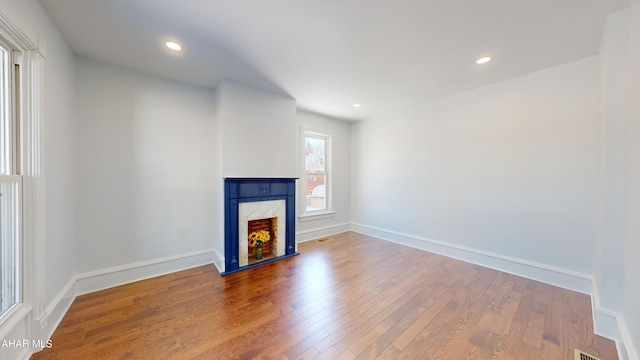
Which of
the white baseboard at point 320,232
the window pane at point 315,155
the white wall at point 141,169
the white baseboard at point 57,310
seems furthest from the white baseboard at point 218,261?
the window pane at point 315,155

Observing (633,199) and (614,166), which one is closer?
(633,199)

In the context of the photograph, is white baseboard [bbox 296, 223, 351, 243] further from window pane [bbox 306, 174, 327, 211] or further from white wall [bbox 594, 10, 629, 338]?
white wall [bbox 594, 10, 629, 338]

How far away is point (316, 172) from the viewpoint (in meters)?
4.68

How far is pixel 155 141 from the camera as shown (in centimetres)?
280

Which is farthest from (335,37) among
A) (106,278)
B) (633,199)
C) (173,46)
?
(106,278)

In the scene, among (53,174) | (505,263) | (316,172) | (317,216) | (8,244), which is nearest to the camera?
(8,244)

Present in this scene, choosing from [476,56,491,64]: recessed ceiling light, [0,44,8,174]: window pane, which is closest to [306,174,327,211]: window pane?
[476,56,491,64]: recessed ceiling light

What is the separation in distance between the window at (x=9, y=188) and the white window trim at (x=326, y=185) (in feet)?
10.6

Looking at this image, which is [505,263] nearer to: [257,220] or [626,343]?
[626,343]

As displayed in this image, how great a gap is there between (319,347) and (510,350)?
56.5 inches

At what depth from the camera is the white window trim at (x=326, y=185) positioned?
4.33 meters

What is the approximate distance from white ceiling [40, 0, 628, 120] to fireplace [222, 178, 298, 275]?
1.49m

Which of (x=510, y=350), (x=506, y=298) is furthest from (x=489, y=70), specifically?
(x=510, y=350)

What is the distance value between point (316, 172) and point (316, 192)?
0.45m
